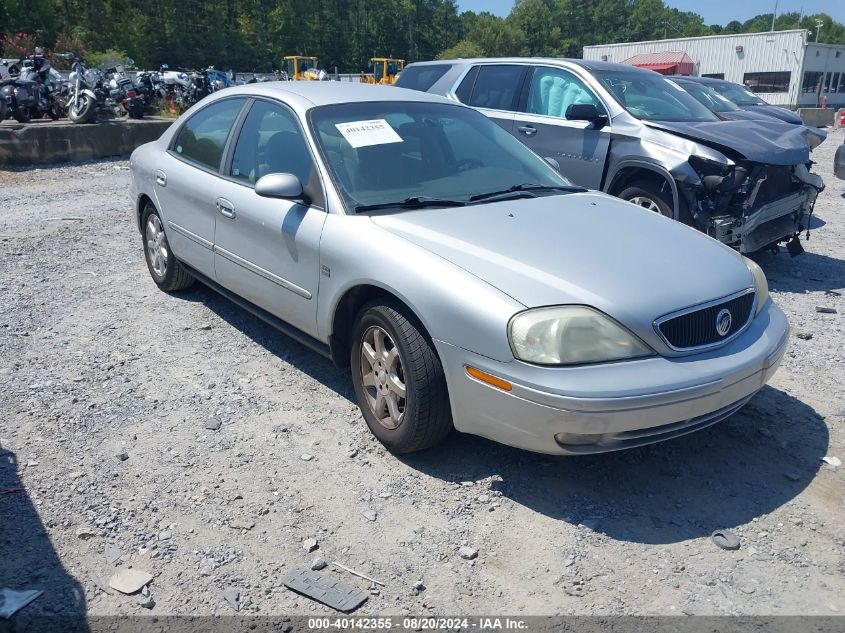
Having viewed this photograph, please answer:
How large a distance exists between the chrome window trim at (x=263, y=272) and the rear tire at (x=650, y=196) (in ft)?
11.5

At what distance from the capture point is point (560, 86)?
Result: 24.3ft

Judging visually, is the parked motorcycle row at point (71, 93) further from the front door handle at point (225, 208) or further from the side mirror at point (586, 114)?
the front door handle at point (225, 208)

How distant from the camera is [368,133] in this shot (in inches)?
166

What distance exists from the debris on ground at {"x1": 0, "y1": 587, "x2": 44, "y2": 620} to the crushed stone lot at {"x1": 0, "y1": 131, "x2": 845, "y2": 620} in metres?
0.05

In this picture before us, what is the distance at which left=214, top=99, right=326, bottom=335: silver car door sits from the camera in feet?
13.0

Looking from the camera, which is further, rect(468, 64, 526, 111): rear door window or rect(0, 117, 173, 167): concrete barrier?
rect(0, 117, 173, 167): concrete barrier

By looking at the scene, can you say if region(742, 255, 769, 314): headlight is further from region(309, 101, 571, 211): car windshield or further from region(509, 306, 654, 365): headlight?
region(309, 101, 571, 211): car windshield

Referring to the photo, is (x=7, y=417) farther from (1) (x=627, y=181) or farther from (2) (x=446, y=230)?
(1) (x=627, y=181)

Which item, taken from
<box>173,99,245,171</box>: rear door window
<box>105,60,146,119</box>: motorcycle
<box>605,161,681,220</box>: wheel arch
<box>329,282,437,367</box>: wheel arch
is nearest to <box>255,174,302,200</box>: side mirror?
<box>329,282,437,367</box>: wheel arch

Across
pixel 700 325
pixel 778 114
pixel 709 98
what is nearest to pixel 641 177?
pixel 700 325

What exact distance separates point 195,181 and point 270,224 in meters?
1.15

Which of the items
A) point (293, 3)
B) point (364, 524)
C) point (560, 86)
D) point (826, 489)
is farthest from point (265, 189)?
point (293, 3)

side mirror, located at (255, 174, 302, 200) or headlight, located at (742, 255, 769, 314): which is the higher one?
side mirror, located at (255, 174, 302, 200)

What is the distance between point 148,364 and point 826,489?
3870 mm
